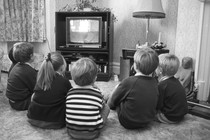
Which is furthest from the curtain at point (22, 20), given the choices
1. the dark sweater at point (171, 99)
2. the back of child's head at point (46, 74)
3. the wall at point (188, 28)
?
the dark sweater at point (171, 99)

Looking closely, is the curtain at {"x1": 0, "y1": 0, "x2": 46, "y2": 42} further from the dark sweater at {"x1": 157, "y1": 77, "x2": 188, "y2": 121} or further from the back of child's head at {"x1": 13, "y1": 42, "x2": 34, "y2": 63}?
the dark sweater at {"x1": 157, "y1": 77, "x2": 188, "y2": 121}

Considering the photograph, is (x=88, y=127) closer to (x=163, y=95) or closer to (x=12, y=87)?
(x=163, y=95)

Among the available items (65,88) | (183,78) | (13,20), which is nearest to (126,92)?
(65,88)

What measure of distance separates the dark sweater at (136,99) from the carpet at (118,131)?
92 mm

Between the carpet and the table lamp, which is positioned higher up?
the table lamp

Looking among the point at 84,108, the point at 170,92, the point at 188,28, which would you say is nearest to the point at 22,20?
the point at 188,28

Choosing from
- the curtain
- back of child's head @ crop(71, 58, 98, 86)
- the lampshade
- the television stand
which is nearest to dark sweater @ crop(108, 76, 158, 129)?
back of child's head @ crop(71, 58, 98, 86)

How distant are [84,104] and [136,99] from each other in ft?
1.23

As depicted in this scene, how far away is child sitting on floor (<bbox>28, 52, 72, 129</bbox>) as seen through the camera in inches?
58.0

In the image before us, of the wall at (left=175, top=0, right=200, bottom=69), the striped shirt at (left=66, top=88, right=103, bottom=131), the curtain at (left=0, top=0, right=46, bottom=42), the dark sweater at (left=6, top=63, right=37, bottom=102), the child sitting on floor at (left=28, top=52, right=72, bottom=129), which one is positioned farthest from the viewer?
the curtain at (left=0, top=0, right=46, bottom=42)

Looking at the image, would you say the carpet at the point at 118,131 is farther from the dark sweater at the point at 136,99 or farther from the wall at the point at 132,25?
the wall at the point at 132,25

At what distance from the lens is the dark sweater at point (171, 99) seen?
63.8 inches

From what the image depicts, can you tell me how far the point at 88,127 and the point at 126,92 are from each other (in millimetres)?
361

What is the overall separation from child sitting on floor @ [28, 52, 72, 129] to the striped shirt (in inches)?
5.8
